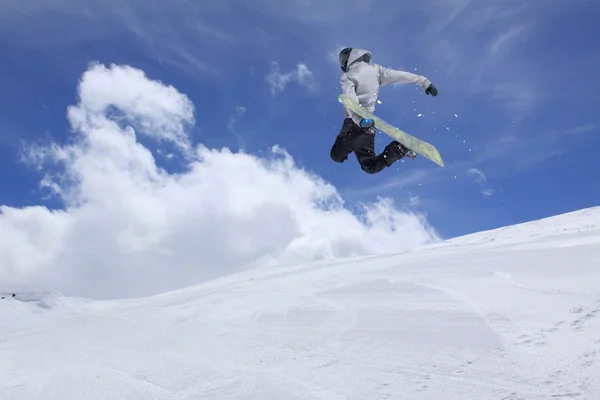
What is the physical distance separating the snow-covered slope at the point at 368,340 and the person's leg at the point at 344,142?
245cm

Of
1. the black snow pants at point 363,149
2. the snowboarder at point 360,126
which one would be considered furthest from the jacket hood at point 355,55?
the black snow pants at point 363,149

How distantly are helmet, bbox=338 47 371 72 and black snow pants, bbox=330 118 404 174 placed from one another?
1060mm

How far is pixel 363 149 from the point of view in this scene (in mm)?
8891

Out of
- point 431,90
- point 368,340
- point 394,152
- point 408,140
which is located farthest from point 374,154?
point 368,340

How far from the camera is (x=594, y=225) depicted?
11.5m

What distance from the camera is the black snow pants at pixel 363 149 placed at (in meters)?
8.80

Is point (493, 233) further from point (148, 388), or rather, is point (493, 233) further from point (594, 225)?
point (148, 388)

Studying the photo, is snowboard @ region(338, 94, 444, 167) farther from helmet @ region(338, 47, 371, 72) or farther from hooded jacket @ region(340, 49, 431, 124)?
helmet @ region(338, 47, 371, 72)

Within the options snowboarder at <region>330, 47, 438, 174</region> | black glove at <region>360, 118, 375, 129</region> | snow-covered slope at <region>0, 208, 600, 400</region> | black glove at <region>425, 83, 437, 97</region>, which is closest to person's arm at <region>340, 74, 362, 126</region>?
snowboarder at <region>330, 47, 438, 174</region>

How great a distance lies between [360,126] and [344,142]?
1.54 ft

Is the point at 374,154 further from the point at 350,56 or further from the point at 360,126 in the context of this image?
the point at 350,56

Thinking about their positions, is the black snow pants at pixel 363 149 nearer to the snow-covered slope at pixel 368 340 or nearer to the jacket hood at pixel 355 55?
the jacket hood at pixel 355 55

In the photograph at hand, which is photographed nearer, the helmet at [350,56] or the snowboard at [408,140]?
the helmet at [350,56]

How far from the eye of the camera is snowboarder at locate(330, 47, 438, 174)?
8781 mm
